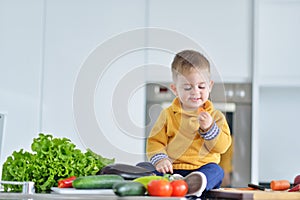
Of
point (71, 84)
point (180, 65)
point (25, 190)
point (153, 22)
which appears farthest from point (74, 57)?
point (25, 190)

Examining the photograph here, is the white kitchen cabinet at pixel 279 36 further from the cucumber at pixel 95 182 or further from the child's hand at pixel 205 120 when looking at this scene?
the cucumber at pixel 95 182

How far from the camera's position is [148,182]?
135cm

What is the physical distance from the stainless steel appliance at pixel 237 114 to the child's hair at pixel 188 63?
4.78ft

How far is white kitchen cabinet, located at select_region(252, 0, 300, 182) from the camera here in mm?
3271

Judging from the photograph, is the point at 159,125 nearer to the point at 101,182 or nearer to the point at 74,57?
the point at 101,182

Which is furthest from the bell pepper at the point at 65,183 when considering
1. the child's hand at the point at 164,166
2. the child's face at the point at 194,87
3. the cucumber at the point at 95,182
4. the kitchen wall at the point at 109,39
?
the kitchen wall at the point at 109,39

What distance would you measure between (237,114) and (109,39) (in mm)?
865

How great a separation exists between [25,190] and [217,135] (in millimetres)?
607

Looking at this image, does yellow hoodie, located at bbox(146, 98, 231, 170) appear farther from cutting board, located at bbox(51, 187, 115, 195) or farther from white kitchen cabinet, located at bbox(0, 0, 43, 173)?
white kitchen cabinet, located at bbox(0, 0, 43, 173)

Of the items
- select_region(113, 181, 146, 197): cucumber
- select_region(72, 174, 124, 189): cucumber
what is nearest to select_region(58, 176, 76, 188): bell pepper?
select_region(72, 174, 124, 189): cucumber

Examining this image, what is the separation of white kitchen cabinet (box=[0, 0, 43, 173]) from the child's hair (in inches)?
68.3

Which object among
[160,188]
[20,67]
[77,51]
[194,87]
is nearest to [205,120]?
[194,87]

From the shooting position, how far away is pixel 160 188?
1269 millimetres

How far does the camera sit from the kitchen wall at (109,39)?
10.8 ft
